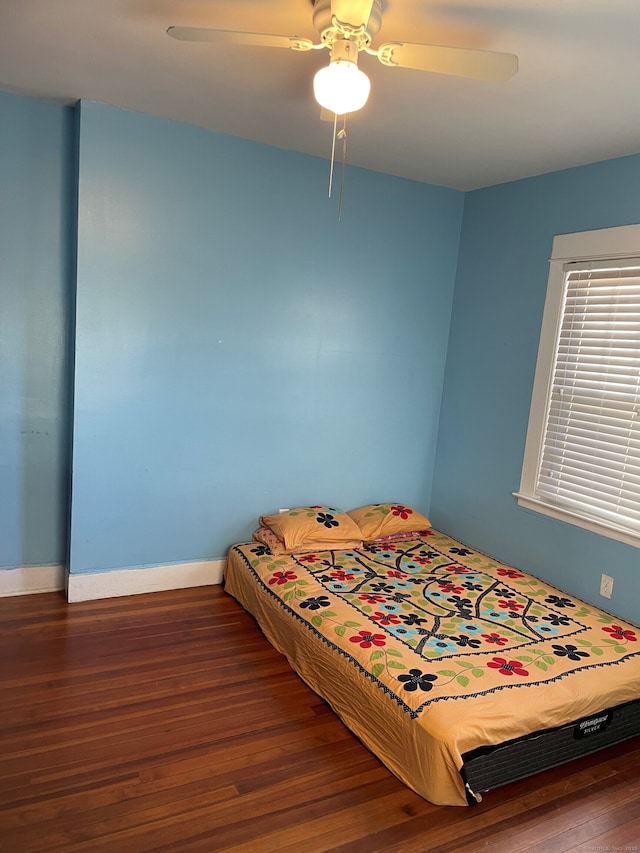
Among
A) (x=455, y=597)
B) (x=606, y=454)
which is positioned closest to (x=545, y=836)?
(x=455, y=597)

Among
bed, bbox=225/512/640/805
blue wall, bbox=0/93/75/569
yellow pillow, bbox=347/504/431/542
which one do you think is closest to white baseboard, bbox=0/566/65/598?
blue wall, bbox=0/93/75/569

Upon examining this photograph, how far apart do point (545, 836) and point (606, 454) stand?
6.08 ft

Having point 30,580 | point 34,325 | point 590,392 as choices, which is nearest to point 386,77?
point 590,392

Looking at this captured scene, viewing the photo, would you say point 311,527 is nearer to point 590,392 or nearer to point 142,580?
point 142,580

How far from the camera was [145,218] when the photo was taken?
3221mm

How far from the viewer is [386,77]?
2.35 metres

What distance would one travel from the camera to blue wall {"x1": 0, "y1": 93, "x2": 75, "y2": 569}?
309 cm

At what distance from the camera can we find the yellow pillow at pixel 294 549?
353 centimetres

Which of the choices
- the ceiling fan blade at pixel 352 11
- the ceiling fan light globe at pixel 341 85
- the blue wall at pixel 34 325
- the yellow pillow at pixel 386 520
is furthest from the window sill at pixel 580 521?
the blue wall at pixel 34 325

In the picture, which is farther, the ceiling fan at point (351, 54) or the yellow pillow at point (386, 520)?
the yellow pillow at point (386, 520)

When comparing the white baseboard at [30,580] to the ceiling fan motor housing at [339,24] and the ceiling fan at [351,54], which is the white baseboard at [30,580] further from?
the ceiling fan motor housing at [339,24]

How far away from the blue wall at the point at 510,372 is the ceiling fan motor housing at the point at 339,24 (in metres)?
1.81

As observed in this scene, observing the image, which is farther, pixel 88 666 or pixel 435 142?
pixel 435 142

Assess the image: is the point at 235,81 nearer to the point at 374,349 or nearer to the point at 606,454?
the point at 374,349
